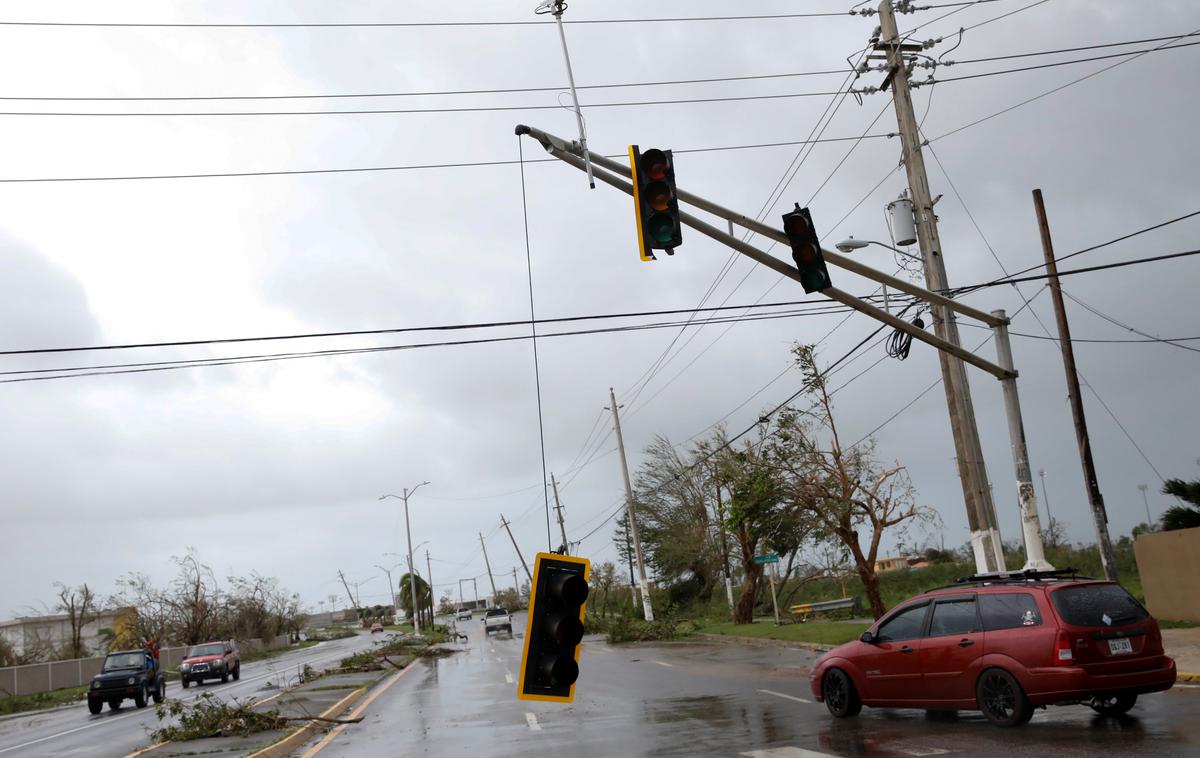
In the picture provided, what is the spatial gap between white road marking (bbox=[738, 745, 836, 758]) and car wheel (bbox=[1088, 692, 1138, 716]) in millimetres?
3312

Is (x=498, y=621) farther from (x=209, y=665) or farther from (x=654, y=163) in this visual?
(x=654, y=163)

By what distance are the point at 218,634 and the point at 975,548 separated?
209 ft

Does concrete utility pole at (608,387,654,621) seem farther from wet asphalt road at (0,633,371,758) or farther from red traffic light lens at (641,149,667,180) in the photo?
red traffic light lens at (641,149,667,180)

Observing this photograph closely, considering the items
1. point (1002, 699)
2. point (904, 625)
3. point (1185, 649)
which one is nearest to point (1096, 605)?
point (1002, 699)

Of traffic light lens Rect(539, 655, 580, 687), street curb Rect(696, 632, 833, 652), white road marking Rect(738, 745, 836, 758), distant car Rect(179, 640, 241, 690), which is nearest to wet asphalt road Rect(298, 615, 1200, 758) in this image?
white road marking Rect(738, 745, 836, 758)

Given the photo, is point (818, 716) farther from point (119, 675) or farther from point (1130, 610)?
point (119, 675)

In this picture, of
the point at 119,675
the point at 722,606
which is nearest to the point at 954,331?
the point at 119,675

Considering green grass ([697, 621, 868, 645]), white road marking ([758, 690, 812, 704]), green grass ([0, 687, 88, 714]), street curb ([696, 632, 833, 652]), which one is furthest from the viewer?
green grass ([0, 687, 88, 714])

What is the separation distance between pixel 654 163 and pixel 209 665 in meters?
37.2

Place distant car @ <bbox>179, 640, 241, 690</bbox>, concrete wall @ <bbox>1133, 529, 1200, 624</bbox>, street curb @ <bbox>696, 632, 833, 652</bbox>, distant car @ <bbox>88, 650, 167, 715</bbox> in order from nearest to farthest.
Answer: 1. concrete wall @ <bbox>1133, 529, 1200, 624</bbox>
2. street curb @ <bbox>696, 632, 833, 652</bbox>
3. distant car @ <bbox>88, 650, 167, 715</bbox>
4. distant car @ <bbox>179, 640, 241, 690</bbox>

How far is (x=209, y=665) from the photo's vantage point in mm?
41000

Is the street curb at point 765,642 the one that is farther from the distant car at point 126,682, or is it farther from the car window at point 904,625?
the distant car at point 126,682

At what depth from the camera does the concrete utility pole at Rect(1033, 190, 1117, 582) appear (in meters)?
25.6

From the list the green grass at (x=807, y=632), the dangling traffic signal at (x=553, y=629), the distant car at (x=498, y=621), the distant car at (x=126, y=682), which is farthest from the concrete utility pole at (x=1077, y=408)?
the distant car at (x=498, y=621)
